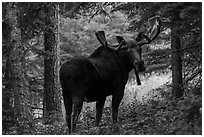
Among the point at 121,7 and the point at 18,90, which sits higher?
the point at 121,7

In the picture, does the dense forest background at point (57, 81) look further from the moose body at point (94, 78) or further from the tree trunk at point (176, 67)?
the moose body at point (94, 78)

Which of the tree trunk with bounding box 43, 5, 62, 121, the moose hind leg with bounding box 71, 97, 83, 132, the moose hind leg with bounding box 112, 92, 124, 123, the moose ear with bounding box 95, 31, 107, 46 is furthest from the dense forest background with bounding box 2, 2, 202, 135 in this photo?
the moose ear with bounding box 95, 31, 107, 46

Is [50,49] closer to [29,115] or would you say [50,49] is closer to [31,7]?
[31,7]

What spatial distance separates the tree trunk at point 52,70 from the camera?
44.4 ft

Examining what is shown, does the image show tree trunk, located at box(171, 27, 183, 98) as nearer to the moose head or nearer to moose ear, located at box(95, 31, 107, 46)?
the moose head

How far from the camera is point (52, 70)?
13586 mm

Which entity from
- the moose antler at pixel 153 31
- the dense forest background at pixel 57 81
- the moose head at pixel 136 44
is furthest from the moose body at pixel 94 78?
the dense forest background at pixel 57 81

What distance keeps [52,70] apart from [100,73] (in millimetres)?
4350

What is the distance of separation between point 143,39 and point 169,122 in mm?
1971

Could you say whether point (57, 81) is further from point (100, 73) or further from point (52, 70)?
point (100, 73)

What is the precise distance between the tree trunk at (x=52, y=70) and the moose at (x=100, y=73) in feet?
12.3

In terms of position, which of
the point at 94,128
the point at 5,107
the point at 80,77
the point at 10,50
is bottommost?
the point at 94,128

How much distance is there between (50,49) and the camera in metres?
13.6

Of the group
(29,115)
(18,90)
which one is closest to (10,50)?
(18,90)
